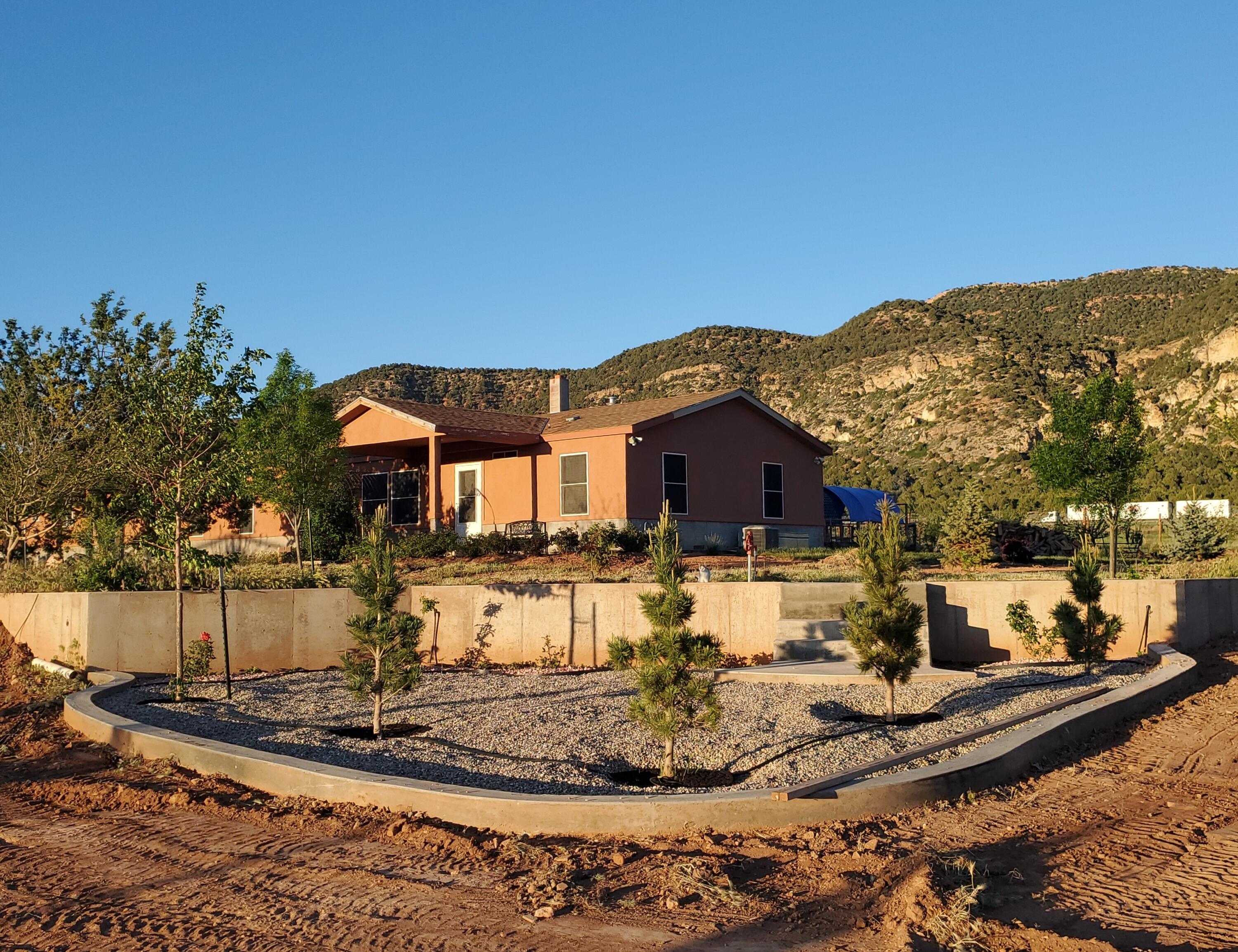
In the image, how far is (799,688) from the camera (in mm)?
11766

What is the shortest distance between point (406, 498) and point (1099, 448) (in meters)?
16.4

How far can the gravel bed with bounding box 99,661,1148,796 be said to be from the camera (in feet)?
27.0

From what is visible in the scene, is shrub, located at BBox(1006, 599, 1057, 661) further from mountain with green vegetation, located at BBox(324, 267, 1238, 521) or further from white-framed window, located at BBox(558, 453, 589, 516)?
mountain with green vegetation, located at BBox(324, 267, 1238, 521)

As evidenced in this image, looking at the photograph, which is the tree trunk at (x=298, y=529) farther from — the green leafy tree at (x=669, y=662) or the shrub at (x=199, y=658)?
the green leafy tree at (x=669, y=662)

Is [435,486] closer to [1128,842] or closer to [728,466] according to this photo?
[728,466]

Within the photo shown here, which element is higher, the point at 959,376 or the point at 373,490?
the point at 959,376

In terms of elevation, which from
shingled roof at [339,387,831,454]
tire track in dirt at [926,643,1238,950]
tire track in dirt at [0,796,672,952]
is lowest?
tire track in dirt at [926,643,1238,950]

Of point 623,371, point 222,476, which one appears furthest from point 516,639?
point 623,371

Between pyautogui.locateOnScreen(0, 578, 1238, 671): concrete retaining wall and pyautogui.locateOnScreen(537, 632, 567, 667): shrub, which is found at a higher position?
pyautogui.locateOnScreen(0, 578, 1238, 671): concrete retaining wall

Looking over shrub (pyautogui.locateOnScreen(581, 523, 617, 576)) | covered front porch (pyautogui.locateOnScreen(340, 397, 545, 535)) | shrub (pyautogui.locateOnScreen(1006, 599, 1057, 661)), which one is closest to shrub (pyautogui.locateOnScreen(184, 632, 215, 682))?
shrub (pyautogui.locateOnScreen(581, 523, 617, 576))

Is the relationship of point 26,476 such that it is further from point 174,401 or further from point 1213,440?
point 1213,440

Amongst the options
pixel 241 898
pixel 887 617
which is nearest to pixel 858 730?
pixel 887 617

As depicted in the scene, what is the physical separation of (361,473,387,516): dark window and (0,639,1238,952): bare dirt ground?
20.0m

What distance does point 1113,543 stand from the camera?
18.8 m
